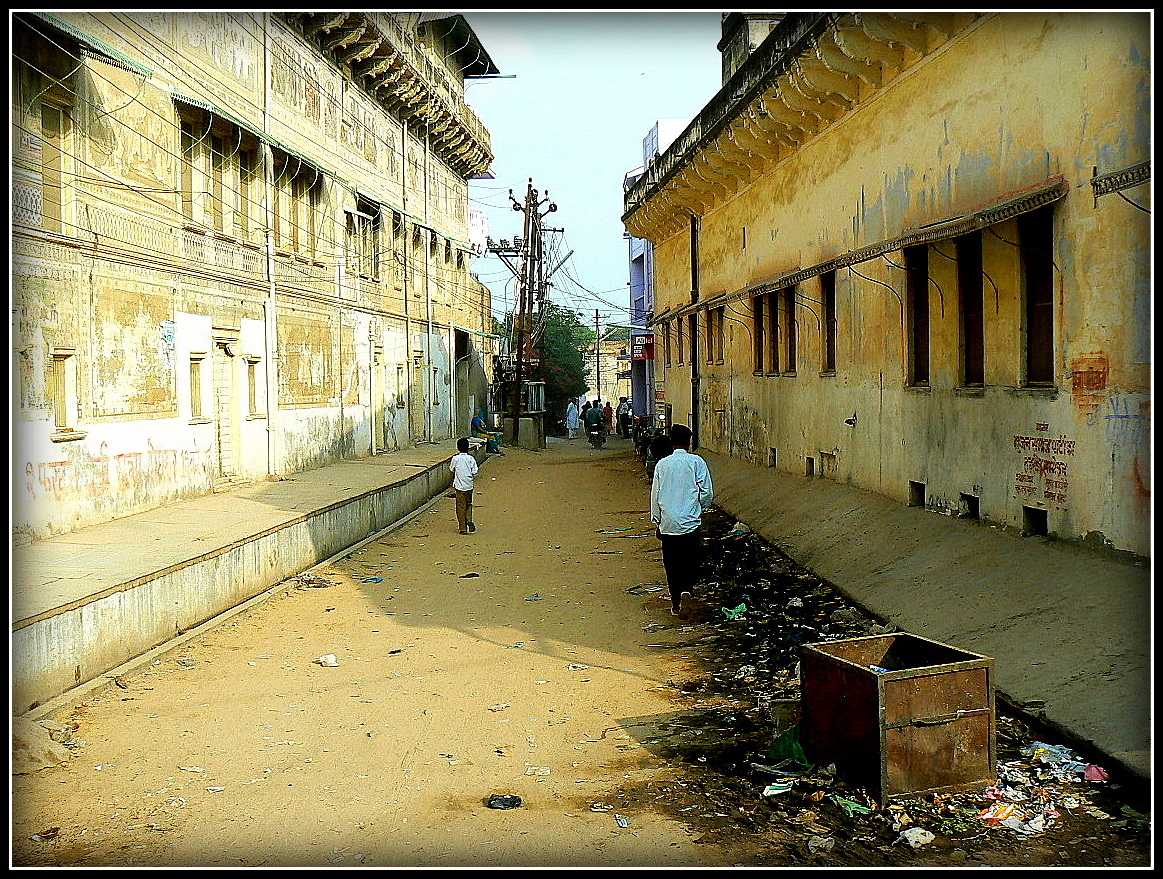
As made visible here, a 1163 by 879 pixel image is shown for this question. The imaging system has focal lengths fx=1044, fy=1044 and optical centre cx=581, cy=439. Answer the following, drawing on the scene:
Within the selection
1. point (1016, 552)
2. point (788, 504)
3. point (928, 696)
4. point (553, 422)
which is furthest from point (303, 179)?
point (553, 422)

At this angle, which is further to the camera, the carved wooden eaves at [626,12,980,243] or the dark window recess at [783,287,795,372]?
the dark window recess at [783,287,795,372]

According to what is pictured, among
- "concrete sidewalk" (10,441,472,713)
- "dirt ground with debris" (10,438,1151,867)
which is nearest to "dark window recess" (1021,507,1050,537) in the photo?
"dirt ground with debris" (10,438,1151,867)

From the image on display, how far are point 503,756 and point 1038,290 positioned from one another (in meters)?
5.51

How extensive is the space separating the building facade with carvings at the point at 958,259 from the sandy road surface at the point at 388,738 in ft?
9.96

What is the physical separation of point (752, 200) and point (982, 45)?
944 centimetres

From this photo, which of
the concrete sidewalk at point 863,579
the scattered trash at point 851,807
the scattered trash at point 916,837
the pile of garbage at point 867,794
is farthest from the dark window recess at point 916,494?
the scattered trash at point 916,837

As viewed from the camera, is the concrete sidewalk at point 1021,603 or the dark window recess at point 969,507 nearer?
the concrete sidewalk at point 1021,603

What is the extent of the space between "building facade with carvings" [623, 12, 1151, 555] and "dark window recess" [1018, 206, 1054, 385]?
0.07 feet

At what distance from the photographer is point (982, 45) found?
8766 millimetres

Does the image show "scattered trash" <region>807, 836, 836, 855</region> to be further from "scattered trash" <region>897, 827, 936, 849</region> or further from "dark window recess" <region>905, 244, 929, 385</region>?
"dark window recess" <region>905, 244, 929, 385</region>

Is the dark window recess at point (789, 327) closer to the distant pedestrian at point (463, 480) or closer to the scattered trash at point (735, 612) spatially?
the distant pedestrian at point (463, 480)

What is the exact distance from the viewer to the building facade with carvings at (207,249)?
11391mm

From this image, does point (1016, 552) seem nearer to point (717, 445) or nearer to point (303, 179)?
point (717, 445)

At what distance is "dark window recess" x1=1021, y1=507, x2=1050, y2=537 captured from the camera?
7969 mm
